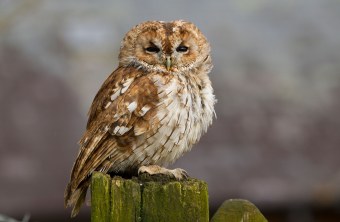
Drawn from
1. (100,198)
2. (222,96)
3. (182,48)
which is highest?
(182,48)

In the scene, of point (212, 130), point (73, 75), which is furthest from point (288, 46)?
point (73, 75)

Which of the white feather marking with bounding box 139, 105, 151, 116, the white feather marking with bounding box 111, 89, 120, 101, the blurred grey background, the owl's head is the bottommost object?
the blurred grey background

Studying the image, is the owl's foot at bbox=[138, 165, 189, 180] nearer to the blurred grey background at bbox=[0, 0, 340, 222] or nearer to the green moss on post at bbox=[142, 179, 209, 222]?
the green moss on post at bbox=[142, 179, 209, 222]

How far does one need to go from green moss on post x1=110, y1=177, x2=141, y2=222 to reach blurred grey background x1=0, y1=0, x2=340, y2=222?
2995 mm

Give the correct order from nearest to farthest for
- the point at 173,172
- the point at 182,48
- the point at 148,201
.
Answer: the point at 148,201 → the point at 173,172 → the point at 182,48

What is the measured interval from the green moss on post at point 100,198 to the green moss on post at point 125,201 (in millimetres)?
19

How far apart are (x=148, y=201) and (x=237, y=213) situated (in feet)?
1.03

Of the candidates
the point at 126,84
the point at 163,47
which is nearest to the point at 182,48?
the point at 163,47

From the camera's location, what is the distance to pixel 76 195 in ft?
15.0

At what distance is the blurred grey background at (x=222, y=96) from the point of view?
6645 mm

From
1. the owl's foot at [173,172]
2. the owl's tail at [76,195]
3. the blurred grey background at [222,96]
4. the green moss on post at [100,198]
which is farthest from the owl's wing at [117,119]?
the blurred grey background at [222,96]

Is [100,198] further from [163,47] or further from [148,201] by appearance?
[163,47]

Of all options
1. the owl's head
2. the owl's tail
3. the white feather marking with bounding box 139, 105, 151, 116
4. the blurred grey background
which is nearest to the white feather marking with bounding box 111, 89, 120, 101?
the white feather marking with bounding box 139, 105, 151, 116

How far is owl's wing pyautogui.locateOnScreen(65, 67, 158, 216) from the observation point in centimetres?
474
